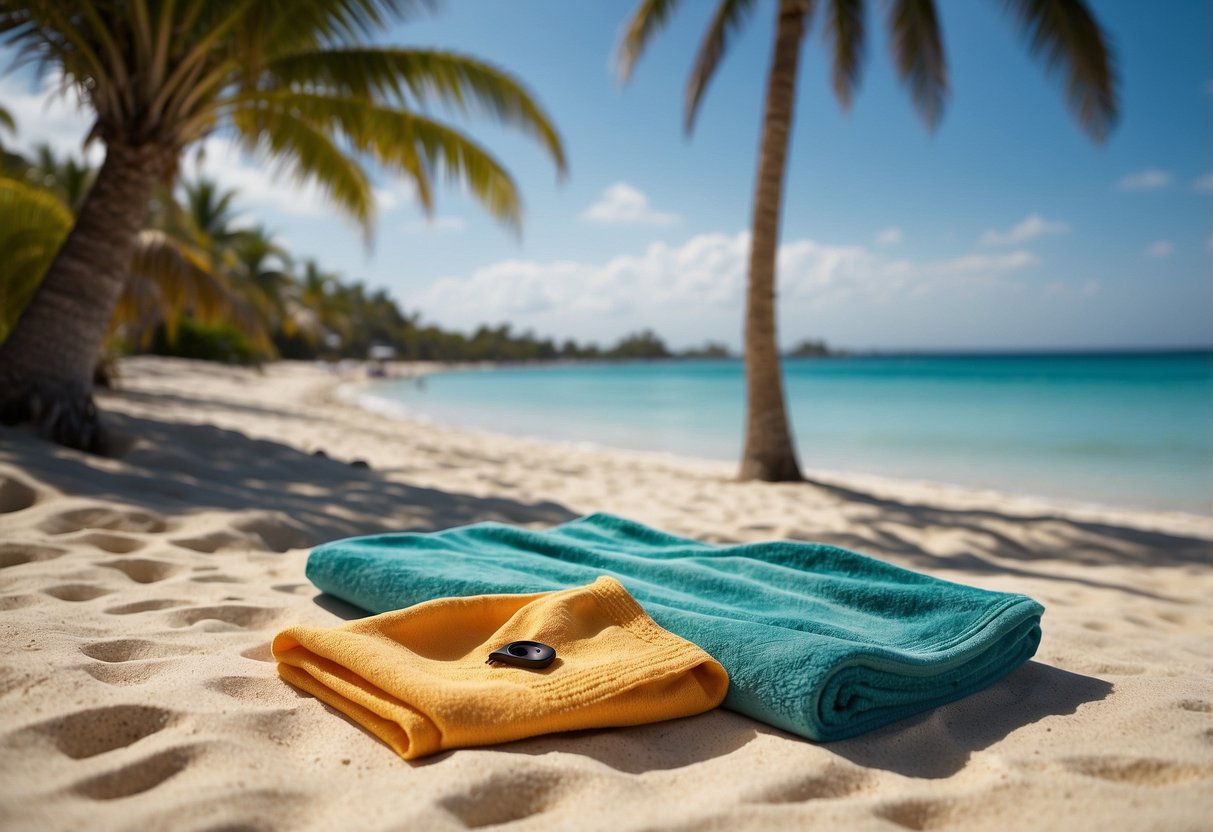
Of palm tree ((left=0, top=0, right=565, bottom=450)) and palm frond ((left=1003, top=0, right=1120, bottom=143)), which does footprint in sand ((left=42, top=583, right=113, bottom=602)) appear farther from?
palm frond ((left=1003, top=0, right=1120, bottom=143))

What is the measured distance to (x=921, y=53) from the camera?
7.89m

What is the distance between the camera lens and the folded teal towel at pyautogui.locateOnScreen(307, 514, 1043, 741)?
5.07 ft

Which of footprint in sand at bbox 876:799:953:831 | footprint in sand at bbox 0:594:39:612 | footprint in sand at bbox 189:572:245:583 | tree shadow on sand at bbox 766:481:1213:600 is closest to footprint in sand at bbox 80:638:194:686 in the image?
footprint in sand at bbox 0:594:39:612

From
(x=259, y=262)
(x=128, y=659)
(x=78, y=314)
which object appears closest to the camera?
(x=128, y=659)

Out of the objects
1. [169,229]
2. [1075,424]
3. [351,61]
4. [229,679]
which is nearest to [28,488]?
[229,679]

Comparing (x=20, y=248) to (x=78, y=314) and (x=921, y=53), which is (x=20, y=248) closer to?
(x=78, y=314)

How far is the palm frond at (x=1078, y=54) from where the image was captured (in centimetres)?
648

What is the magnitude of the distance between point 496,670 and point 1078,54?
7760 millimetres

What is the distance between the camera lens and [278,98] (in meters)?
5.77

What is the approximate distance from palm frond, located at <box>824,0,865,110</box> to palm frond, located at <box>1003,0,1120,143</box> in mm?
1852

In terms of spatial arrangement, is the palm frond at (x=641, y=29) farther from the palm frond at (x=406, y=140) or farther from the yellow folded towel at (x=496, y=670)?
the yellow folded towel at (x=496, y=670)

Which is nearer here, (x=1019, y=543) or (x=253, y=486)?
(x=253, y=486)

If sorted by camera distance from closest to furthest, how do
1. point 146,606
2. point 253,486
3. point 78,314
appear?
point 146,606 → point 253,486 → point 78,314

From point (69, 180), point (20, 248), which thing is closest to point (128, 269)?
point (20, 248)
